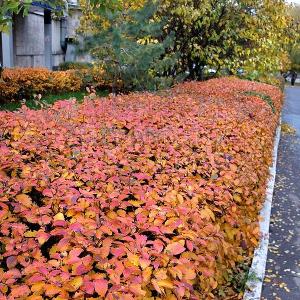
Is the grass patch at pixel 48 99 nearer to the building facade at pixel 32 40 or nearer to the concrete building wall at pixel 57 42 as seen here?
the building facade at pixel 32 40

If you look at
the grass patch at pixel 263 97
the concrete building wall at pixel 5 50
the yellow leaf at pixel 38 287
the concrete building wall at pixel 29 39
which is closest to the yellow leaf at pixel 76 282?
the yellow leaf at pixel 38 287

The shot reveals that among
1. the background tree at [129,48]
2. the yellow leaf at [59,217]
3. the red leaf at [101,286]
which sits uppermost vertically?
the background tree at [129,48]

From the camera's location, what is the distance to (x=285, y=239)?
5.27 metres

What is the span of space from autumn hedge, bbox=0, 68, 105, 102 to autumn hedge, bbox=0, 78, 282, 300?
8139 millimetres

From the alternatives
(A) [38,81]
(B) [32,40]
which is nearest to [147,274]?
(A) [38,81]

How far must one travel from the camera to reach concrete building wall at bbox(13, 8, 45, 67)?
2081cm

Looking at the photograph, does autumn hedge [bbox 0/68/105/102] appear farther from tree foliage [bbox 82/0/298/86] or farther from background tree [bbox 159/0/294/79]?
background tree [bbox 159/0/294/79]

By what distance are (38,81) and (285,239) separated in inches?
435

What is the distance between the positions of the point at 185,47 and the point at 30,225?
1137cm

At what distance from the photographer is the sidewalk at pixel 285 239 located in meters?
4.15

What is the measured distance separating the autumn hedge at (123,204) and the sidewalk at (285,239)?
0.43 metres

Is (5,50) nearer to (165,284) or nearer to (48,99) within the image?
(48,99)

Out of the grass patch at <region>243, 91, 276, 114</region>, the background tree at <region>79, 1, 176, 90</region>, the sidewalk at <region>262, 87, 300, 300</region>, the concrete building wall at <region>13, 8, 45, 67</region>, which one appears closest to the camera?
the sidewalk at <region>262, 87, 300, 300</region>

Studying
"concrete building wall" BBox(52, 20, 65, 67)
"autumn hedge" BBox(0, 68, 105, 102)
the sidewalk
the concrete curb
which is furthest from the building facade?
the concrete curb
